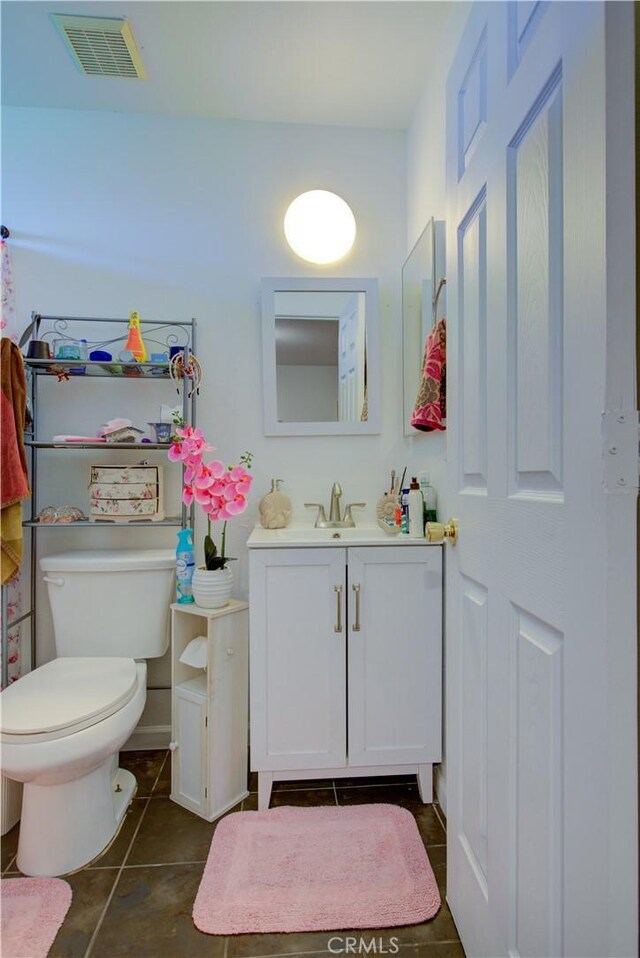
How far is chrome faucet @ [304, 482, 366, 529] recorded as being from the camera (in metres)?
1.92

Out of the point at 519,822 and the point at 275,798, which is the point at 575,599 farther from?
the point at 275,798

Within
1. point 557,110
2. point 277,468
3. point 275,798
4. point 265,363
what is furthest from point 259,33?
point 275,798

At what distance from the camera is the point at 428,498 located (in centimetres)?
168

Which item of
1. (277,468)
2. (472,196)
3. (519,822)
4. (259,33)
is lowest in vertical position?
(519,822)

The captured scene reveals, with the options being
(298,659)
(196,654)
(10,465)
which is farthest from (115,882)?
(10,465)

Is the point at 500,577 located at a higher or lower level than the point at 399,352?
lower

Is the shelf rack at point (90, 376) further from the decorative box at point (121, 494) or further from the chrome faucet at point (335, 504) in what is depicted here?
the chrome faucet at point (335, 504)

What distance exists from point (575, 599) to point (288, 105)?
2.15 meters

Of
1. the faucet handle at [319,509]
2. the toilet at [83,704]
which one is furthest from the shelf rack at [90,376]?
the faucet handle at [319,509]

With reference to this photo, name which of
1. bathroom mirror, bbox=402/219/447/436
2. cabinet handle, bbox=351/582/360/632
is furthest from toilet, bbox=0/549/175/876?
bathroom mirror, bbox=402/219/447/436

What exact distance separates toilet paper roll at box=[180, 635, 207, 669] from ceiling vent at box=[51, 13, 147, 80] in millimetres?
2106

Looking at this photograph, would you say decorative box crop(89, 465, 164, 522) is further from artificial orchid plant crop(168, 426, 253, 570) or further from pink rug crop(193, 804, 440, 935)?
pink rug crop(193, 804, 440, 935)

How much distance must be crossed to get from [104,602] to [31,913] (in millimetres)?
850

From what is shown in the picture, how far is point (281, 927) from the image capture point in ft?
3.69
